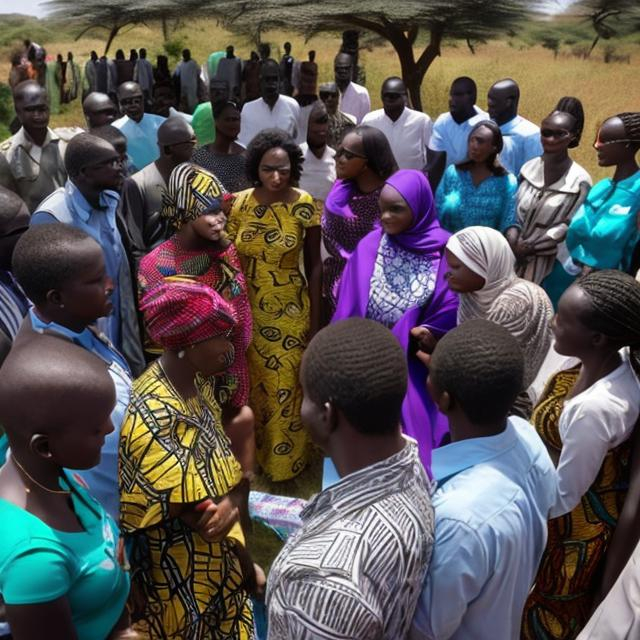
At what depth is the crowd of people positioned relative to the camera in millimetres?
1507

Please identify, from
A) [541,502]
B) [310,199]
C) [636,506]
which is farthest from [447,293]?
[541,502]

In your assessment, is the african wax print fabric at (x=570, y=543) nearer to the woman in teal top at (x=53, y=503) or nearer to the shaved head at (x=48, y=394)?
the woman in teal top at (x=53, y=503)

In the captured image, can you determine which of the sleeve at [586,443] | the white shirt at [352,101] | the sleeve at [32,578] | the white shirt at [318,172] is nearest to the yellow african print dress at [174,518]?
the sleeve at [32,578]

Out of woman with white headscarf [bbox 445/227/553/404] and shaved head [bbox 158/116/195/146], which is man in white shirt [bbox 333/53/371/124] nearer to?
shaved head [bbox 158/116/195/146]

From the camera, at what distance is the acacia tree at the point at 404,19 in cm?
1741

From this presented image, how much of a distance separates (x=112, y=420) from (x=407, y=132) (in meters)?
6.03

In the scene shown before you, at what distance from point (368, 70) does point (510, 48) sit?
419 centimetres

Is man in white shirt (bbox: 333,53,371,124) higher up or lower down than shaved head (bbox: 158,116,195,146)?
lower down

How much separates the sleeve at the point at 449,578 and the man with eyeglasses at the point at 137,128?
5942mm

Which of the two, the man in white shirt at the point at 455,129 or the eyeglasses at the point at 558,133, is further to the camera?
the man in white shirt at the point at 455,129

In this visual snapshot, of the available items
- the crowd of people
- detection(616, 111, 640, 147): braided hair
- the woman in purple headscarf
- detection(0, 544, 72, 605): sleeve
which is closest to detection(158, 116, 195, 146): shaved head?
the crowd of people

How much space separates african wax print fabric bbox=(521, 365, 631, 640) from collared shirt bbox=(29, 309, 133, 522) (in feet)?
5.06

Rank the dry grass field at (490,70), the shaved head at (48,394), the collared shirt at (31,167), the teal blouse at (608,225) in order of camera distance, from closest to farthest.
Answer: the shaved head at (48,394)
the teal blouse at (608,225)
the collared shirt at (31,167)
the dry grass field at (490,70)

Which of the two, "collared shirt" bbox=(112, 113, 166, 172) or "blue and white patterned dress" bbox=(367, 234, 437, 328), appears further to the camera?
"collared shirt" bbox=(112, 113, 166, 172)
